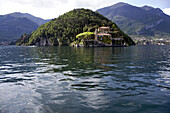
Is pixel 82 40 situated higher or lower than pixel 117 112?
higher

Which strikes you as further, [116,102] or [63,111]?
[116,102]

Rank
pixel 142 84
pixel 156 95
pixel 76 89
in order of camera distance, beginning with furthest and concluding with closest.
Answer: pixel 142 84 < pixel 76 89 < pixel 156 95

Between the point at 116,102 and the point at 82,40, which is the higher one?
the point at 82,40

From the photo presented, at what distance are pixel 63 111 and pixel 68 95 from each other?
2.98 metres

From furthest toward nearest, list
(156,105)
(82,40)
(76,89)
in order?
(82,40), (76,89), (156,105)

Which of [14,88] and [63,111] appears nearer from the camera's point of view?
[63,111]

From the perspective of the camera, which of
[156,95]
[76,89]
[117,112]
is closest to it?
[117,112]

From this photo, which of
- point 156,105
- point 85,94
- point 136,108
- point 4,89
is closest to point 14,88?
point 4,89

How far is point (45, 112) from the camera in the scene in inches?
384

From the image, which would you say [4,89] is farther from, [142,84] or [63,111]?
[142,84]

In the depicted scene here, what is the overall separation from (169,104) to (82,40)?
18858cm

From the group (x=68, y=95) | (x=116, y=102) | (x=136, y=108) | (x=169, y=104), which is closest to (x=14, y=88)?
(x=68, y=95)

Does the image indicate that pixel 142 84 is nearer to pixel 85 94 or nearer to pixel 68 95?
pixel 85 94

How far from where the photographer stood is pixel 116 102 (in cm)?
1121
